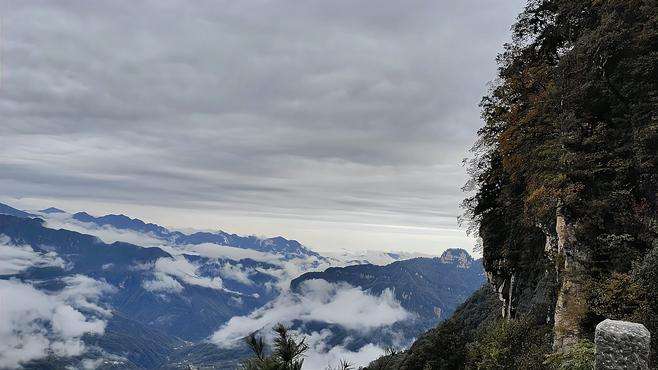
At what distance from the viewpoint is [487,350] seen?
24031 mm

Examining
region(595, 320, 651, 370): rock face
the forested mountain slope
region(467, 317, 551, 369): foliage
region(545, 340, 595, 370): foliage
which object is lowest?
region(467, 317, 551, 369): foliage

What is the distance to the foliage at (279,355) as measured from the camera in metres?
13.8

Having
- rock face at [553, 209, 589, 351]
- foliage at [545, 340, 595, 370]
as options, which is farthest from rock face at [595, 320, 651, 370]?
rock face at [553, 209, 589, 351]

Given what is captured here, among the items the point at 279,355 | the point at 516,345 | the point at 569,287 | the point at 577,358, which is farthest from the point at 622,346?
the point at 516,345

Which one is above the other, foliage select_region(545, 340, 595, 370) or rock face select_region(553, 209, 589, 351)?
rock face select_region(553, 209, 589, 351)

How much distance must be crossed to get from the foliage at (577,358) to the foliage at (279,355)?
28.4 feet

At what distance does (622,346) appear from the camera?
17.1ft

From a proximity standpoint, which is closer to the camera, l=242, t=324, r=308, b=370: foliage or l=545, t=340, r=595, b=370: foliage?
l=545, t=340, r=595, b=370: foliage

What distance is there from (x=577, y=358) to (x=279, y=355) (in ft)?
32.1

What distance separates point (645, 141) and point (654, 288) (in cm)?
627

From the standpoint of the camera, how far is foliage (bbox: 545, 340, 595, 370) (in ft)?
42.9

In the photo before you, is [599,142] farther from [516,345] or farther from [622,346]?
[622,346]

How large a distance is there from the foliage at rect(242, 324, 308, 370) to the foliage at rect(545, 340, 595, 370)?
8.66 m

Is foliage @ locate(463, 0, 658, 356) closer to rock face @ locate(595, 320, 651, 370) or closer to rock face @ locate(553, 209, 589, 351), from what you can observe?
rock face @ locate(553, 209, 589, 351)
